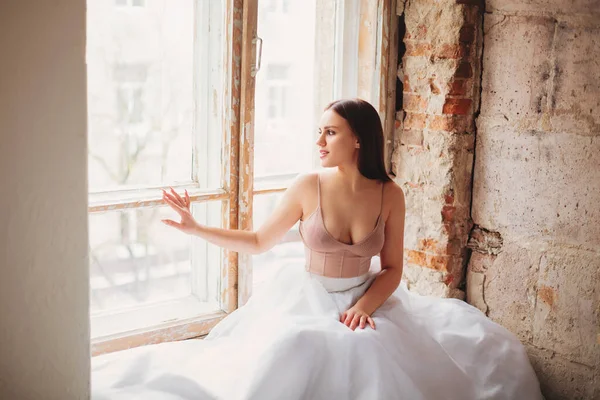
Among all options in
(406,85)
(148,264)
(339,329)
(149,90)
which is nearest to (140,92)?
(149,90)

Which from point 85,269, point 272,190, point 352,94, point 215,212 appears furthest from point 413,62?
point 85,269

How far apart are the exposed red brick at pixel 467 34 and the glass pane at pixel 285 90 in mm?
667

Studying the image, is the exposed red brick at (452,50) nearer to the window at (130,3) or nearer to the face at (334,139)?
the face at (334,139)

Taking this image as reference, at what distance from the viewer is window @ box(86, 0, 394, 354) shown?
106 inches

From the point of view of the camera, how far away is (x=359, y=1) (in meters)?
3.43

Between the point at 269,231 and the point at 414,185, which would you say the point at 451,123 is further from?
the point at 269,231

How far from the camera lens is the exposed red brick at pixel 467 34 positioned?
3.18 m

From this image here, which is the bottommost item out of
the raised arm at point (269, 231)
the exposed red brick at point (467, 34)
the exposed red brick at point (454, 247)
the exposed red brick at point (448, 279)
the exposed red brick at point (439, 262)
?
the exposed red brick at point (448, 279)

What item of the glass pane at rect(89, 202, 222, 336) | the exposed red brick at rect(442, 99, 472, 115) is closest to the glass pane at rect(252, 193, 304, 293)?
the glass pane at rect(89, 202, 222, 336)

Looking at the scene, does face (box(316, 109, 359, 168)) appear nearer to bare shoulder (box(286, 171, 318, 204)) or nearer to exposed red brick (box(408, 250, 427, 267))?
bare shoulder (box(286, 171, 318, 204))

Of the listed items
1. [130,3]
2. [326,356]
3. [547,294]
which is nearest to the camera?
[326,356]

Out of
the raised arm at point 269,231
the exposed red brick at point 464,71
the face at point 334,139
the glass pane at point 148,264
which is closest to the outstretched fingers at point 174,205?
the raised arm at point 269,231

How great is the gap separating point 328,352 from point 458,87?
1430mm

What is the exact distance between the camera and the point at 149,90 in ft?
9.13
